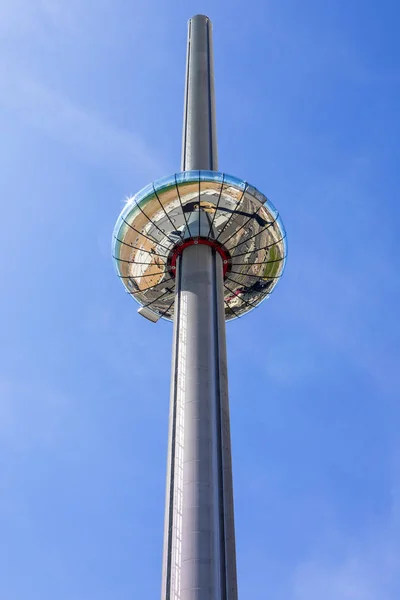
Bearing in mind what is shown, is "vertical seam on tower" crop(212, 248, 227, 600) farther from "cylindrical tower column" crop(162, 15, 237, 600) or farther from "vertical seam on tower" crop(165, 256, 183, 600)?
"vertical seam on tower" crop(165, 256, 183, 600)

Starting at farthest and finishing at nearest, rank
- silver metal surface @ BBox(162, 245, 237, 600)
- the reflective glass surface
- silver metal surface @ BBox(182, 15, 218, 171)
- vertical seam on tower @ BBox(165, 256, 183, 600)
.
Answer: silver metal surface @ BBox(182, 15, 218, 171)
the reflective glass surface
vertical seam on tower @ BBox(165, 256, 183, 600)
silver metal surface @ BBox(162, 245, 237, 600)

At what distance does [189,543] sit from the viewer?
2250cm

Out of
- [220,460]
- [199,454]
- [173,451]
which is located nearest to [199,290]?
A: [173,451]

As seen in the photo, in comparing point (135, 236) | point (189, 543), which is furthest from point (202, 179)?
point (189, 543)

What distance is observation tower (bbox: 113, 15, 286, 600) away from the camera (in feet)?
74.7

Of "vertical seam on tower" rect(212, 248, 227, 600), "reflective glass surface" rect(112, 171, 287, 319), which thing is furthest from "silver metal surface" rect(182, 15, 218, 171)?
"vertical seam on tower" rect(212, 248, 227, 600)

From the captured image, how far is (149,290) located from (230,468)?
13738mm

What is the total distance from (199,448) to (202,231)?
37.6 ft

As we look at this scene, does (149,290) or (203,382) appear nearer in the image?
(203,382)

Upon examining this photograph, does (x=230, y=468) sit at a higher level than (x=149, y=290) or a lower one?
lower

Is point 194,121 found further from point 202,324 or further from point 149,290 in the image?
point 202,324

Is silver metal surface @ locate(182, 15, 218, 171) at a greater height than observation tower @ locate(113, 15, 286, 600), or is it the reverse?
silver metal surface @ locate(182, 15, 218, 171)

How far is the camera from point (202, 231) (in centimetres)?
3166

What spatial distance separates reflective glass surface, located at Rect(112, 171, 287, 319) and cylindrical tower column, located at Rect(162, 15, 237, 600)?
163cm
